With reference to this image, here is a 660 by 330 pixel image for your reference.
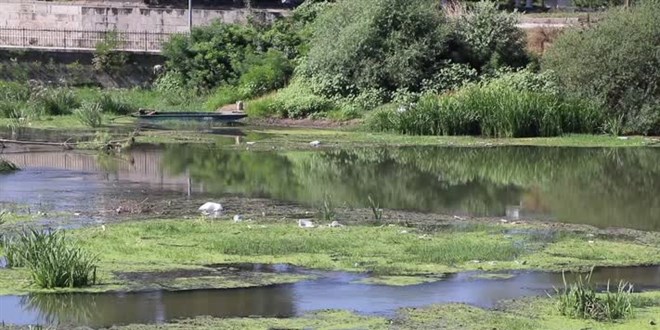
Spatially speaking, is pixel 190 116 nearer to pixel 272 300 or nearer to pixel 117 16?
pixel 117 16

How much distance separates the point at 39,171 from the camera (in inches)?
1150

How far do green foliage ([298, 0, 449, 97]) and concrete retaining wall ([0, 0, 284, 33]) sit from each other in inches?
344

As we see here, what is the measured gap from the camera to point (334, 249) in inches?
747

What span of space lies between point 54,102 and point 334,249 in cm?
2796

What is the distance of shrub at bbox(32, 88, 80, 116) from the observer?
44.5 metres

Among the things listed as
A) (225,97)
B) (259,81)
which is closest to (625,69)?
(259,81)

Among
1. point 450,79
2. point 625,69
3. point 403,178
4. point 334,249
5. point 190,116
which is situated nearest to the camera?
point 334,249

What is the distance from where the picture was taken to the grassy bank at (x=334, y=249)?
17859 millimetres

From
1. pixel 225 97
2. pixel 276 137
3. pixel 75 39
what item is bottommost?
pixel 276 137

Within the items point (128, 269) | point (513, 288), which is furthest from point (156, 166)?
point (513, 288)

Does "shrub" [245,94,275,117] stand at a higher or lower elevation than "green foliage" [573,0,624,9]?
lower

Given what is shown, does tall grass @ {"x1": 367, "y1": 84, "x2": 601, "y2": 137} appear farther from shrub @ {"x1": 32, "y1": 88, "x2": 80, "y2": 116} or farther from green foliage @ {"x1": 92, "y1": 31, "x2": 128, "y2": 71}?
green foliage @ {"x1": 92, "y1": 31, "x2": 128, "y2": 71}

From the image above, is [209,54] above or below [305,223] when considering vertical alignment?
above

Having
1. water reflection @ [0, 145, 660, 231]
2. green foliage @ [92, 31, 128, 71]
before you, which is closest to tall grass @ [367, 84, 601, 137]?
water reflection @ [0, 145, 660, 231]
